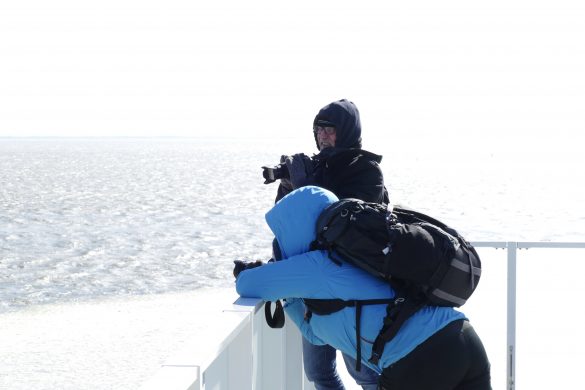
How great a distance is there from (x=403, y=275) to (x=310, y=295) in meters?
0.28

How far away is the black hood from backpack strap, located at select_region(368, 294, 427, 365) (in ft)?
2.94

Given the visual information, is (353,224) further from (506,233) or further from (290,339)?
(506,233)

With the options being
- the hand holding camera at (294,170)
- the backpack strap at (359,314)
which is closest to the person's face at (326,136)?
the hand holding camera at (294,170)

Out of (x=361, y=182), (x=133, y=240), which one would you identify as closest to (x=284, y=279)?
(x=361, y=182)

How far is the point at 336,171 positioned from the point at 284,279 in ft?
2.22

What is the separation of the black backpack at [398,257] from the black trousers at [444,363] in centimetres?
8

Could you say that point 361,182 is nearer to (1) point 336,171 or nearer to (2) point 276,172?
(1) point 336,171

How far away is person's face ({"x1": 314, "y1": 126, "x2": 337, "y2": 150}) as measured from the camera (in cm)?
307

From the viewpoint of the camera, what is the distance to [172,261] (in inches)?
901

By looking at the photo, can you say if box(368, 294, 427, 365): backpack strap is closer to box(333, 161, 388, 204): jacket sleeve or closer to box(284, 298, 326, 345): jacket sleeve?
box(284, 298, 326, 345): jacket sleeve

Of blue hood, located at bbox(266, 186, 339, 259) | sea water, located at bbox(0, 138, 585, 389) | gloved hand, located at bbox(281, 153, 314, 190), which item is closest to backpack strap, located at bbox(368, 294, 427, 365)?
blue hood, located at bbox(266, 186, 339, 259)

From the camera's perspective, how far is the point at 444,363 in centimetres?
228

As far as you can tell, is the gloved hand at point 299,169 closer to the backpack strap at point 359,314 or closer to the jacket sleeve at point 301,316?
the jacket sleeve at point 301,316

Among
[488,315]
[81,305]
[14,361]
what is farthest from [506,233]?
[488,315]
